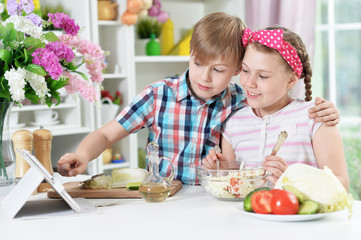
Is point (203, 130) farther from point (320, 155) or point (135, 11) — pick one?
point (135, 11)

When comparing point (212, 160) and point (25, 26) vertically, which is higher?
point (25, 26)

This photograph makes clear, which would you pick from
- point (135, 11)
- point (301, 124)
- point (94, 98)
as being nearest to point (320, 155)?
point (301, 124)

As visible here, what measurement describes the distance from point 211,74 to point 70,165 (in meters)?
0.55

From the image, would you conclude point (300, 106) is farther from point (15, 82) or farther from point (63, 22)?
point (15, 82)

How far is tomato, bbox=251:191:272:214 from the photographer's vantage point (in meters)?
1.24

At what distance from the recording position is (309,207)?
47.6 inches

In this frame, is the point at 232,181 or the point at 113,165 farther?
the point at 113,165

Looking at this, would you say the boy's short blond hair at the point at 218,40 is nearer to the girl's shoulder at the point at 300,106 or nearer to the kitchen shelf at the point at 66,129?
the girl's shoulder at the point at 300,106

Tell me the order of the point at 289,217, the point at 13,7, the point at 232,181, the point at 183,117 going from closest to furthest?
the point at 289,217 < the point at 232,181 < the point at 13,7 < the point at 183,117


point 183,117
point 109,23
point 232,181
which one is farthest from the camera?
point 109,23

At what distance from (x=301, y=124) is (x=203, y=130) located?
0.35 m

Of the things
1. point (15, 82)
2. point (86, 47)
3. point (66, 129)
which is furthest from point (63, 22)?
point (66, 129)

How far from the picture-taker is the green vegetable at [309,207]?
1208 mm

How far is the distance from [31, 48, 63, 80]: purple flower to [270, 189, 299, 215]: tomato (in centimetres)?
69
